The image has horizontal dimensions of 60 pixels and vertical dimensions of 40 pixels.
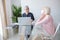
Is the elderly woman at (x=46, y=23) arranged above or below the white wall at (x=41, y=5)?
below

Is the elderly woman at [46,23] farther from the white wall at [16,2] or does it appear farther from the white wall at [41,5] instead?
the white wall at [16,2]

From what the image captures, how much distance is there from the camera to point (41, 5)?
4.08 feet

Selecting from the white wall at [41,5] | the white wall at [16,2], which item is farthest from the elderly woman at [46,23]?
the white wall at [16,2]

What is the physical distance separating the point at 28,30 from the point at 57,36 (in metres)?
0.32

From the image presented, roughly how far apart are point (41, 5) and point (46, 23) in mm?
200

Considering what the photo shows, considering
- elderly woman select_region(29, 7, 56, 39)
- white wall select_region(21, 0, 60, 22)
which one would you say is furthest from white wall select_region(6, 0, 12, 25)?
elderly woman select_region(29, 7, 56, 39)

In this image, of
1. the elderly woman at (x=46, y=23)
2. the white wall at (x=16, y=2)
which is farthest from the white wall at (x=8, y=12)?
the elderly woman at (x=46, y=23)

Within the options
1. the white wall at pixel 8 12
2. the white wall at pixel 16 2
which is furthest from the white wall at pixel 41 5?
the white wall at pixel 8 12

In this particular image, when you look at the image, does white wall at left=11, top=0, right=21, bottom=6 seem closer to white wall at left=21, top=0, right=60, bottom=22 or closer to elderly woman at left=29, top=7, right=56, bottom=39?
white wall at left=21, top=0, right=60, bottom=22

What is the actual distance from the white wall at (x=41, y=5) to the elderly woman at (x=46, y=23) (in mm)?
43

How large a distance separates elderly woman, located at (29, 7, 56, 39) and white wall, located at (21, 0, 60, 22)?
0.04m

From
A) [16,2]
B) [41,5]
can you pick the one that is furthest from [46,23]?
[16,2]

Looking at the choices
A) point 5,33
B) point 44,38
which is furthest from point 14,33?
point 44,38

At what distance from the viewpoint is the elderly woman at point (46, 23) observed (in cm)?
123
